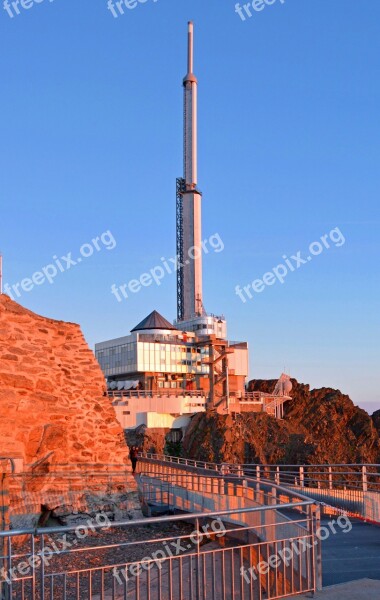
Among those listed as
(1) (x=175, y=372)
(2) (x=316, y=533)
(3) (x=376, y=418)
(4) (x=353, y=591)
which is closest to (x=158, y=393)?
(1) (x=175, y=372)

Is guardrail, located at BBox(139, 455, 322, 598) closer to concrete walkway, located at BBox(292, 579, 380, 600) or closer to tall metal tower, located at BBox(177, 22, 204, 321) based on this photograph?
concrete walkway, located at BBox(292, 579, 380, 600)

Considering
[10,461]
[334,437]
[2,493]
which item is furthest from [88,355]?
[334,437]

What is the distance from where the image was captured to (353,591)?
7551 millimetres

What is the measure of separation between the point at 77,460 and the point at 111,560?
14.6ft

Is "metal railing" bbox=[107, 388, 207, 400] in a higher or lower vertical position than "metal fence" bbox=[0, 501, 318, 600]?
higher

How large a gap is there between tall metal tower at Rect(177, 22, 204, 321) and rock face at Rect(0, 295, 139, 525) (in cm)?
6177

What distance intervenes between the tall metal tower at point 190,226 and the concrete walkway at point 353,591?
2847 inches

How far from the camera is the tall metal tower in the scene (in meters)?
82.4

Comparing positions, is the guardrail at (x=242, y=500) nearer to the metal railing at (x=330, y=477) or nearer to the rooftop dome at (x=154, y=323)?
the metal railing at (x=330, y=477)

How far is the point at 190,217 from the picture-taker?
276 feet

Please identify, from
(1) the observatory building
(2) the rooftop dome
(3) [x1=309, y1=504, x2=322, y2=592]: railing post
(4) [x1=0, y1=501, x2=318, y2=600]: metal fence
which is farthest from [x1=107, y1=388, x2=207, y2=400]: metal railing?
(3) [x1=309, y1=504, x2=322, y2=592]: railing post

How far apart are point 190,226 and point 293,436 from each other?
31.3 metres

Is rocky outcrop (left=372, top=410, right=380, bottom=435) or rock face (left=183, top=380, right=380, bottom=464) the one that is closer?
rock face (left=183, top=380, right=380, bottom=464)

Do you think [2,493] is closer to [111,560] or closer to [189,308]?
[111,560]
